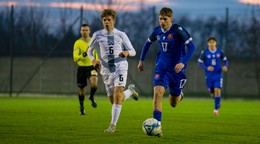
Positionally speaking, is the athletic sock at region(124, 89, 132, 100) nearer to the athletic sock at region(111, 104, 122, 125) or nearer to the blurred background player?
the athletic sock at region(111, 104, 122, 125)

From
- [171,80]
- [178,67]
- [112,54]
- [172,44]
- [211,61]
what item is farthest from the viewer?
[211,61]

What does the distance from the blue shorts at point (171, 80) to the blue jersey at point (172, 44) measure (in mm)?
159

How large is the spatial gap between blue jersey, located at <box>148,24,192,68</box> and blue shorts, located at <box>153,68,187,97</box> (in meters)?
0.16

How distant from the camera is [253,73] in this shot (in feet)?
102

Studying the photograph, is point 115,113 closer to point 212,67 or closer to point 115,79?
point 115,79

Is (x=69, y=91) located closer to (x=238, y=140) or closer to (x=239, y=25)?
(x=239, y=25)

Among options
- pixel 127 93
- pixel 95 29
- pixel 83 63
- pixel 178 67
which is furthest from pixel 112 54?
pixel 95 29

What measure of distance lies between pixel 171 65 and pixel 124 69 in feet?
4.04

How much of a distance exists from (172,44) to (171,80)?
0.67 meters

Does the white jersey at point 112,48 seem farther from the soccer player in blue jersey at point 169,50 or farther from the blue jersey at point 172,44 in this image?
the blue jersey at point 172,44

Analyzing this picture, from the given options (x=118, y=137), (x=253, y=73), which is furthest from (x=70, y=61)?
(x=118, y=137)

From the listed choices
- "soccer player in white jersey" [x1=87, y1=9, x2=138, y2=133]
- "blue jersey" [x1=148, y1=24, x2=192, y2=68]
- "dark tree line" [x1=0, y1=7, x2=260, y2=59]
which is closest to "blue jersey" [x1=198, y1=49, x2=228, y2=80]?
"soccer player in white jersey" [x1=87, y1=9, x2=138, y2=133]

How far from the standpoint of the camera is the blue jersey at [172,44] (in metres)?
11.2

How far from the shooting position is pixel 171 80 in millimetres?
11484
